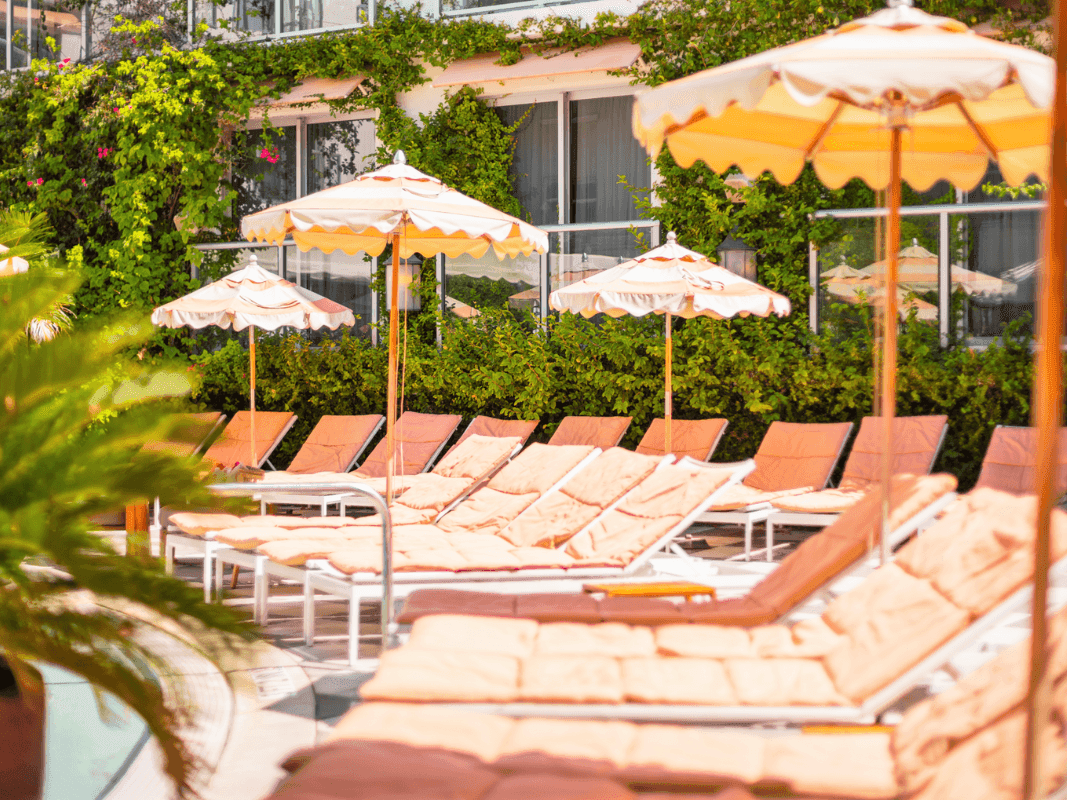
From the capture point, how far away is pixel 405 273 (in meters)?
11.4

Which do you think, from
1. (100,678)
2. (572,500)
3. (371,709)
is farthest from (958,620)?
(572,500)

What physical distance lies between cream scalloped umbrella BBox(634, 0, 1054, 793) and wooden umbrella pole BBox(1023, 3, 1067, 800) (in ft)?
4.21

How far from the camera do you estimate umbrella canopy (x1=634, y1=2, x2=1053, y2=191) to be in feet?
10.4

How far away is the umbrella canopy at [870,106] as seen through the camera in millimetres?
3176

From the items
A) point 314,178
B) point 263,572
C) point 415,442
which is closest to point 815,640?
point 263,572

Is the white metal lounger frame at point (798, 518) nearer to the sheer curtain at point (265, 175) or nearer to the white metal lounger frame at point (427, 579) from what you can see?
the white metal lounger frame at point (427, 579)

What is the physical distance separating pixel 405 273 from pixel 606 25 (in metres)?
3.28

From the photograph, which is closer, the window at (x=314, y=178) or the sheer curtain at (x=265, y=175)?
the window at (x=314, y=178)

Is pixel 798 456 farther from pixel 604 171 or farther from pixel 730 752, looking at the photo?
pixel 730 752

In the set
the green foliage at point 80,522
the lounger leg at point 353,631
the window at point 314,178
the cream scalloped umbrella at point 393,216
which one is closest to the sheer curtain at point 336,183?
the window at point 314,178

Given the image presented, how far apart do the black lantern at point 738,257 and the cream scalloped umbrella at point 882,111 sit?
204 inches

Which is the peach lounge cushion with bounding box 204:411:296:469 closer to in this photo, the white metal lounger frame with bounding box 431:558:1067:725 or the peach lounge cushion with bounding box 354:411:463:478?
the peach lounge cushion with bounding box 354:411:463:478

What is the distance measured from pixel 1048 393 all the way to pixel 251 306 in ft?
26.4

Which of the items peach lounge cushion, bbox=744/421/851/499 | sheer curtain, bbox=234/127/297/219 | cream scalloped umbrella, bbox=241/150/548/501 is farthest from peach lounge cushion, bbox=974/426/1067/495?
sheer curtain, bbox=234/127/297/219
